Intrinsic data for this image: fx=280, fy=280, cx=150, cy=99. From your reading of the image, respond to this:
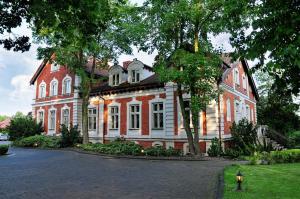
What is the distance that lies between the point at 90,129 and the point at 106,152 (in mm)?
8445

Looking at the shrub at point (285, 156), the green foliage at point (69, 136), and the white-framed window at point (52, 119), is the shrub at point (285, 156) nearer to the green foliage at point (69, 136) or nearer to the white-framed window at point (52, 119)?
the green foliage at point (69, 136)

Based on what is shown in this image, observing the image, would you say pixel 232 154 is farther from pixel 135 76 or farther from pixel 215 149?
pixel 135 76

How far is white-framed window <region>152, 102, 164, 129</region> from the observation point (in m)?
22.9

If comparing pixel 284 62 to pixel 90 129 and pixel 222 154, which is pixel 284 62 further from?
pixel 90 129

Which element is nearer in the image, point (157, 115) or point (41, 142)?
point (157, 115)

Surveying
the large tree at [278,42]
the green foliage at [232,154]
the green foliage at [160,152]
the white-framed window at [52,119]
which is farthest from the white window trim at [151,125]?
the large tree at [278,42]

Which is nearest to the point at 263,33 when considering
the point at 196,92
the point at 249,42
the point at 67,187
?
the point at 249,42

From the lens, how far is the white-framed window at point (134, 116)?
2459cm

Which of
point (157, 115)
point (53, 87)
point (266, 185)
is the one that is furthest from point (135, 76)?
point (266, 185)

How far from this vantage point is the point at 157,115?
23.2 m

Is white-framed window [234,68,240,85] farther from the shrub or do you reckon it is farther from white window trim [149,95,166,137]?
the shrub

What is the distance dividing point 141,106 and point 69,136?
7548 mm

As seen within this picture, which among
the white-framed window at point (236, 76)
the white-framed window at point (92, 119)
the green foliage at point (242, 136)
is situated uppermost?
the white-framed window at point (236, 76)

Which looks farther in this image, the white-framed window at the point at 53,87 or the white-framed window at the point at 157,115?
the white-framed window at the point at 53,87
